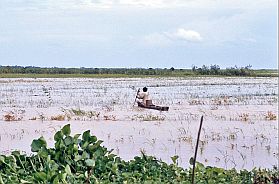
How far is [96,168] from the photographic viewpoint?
12.6ft

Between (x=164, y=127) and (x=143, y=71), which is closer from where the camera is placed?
(x=164, y=127)

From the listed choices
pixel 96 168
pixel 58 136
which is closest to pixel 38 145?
pixel 58 136

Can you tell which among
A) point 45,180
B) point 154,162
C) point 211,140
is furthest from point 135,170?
point 211,140

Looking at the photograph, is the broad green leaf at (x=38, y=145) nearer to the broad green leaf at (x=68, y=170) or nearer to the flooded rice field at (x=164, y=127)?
the broad green leaf at (x=68, y=170)

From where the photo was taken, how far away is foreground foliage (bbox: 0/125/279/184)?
3.71m

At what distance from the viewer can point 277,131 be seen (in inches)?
351

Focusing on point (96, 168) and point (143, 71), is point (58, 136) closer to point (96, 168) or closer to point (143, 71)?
point (96, 168)

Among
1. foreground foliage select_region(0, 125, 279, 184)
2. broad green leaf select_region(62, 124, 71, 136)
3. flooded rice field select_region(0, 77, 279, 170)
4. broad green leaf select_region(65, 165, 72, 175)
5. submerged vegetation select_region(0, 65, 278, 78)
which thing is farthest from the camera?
submerged vegetation select_region(0, 65, 278, 78)

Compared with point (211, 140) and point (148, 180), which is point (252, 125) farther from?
point (148, 180)

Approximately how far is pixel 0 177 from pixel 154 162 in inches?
45.2

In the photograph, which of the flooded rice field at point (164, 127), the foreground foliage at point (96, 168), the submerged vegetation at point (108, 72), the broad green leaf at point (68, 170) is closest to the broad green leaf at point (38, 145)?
the foreground foliage at point (96, 168)

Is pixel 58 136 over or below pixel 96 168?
over

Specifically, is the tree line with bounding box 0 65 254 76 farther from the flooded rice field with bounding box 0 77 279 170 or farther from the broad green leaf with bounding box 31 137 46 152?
the broad green leaf with bounding box 31 137 46 152

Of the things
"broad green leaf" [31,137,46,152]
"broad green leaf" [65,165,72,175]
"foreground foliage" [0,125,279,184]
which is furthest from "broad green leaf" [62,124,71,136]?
"broad green leaf" [65,165,72,175]
